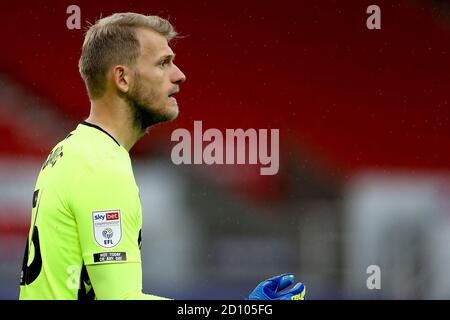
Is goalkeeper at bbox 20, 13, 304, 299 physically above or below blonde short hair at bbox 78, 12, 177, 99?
below

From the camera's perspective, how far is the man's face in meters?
2.08

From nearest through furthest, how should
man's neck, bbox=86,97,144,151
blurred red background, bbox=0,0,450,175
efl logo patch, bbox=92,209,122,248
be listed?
efl logo patch, bbox=92,209,122,248 → man's neck, bbox=86,97,144,151 → blurred red background, bbox=0,0,450,175

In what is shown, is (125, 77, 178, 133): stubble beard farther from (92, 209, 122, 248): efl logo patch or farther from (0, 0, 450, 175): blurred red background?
(0, 0, 450, 175): blurred red background

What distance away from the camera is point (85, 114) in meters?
5.27

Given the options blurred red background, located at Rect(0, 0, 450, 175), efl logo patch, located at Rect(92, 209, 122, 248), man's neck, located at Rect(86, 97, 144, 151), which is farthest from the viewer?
blurred red background, located at Rect(0, 0, 450, 175)

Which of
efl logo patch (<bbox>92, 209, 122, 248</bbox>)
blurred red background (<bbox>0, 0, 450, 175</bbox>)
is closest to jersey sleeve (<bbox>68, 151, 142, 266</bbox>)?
efl logo patch (<bbox>92, 209, 122, 248</bbox>)

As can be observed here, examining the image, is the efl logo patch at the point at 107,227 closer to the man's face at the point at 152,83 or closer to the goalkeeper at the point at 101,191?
the goalkeeper at the point at 101,191

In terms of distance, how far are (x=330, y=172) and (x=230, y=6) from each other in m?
1.15

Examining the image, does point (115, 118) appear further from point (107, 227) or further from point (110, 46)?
point (107, 227)

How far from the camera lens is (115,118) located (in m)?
2.05

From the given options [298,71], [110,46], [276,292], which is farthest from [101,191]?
[298,71]

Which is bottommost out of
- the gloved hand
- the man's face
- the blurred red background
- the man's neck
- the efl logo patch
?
the gloved hand

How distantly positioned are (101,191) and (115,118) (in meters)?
0.28
